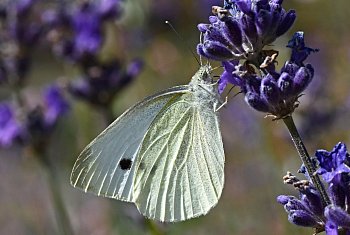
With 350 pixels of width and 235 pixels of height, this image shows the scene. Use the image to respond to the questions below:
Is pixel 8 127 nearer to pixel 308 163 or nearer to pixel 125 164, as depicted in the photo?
pixel 125 164

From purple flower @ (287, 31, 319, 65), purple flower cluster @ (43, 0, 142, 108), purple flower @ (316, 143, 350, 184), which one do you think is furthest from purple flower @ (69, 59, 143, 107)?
purple flower @ (316, 143, 350, 184)

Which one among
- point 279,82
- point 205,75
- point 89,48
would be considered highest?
point 89,48

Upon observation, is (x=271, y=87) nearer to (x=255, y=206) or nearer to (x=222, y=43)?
(x=222, y=43)

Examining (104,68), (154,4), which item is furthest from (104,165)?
(154,4)

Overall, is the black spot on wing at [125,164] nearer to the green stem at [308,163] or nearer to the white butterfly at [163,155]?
the white butterfly at [163,155]

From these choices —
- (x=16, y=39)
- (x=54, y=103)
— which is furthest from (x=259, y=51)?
(x=54, y=103)

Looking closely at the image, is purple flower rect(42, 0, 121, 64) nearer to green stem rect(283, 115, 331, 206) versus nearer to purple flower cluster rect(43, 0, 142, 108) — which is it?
purple flower cluster rect(43, 0, 142, 108)
